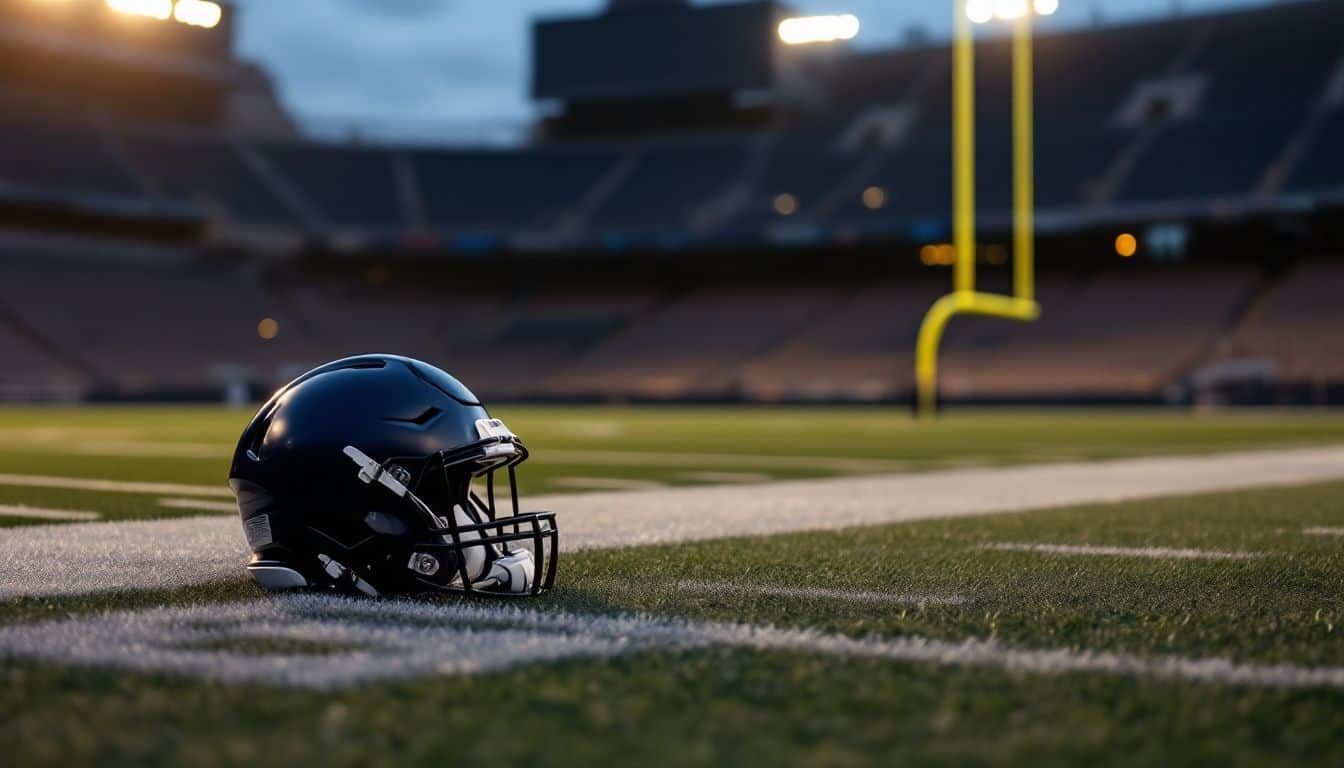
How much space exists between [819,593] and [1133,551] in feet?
4.94

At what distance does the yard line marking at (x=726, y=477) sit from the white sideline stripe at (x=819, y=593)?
4.74 meters

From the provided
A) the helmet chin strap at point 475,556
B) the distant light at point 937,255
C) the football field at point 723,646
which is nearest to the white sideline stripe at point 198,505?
the football field at point 723,646

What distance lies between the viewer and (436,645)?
2.78m

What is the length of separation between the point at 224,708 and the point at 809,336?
1379 inches

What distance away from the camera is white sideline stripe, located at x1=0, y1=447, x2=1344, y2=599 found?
4016mm

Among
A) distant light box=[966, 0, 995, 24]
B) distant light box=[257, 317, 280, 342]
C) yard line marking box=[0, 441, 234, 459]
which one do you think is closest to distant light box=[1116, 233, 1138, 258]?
distant light box=[966, 0, 995, 24]

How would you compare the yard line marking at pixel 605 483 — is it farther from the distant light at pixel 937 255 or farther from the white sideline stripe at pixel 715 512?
the distant light at pixel 937 255

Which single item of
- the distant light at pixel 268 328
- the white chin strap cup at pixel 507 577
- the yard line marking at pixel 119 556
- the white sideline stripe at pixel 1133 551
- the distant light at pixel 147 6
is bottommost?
the white sideline stripe at pixel 1133 551

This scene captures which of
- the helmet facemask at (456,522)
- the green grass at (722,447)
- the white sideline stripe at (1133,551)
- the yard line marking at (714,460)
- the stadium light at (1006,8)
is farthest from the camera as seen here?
the stadium light at (1006,8)

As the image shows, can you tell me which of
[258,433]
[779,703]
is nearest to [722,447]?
[258,433]

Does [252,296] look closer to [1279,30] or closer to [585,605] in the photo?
[1279,30]

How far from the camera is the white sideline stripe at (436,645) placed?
2.54 m

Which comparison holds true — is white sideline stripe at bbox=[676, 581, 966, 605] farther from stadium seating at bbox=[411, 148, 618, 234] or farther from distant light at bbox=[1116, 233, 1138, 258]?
stadium seating at bbox=[411, 148, 618, 234]

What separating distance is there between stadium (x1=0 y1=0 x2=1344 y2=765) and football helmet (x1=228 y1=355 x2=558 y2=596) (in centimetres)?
2
